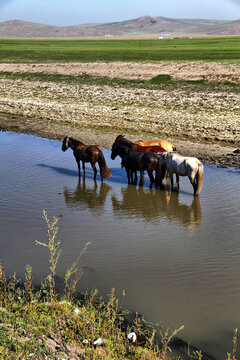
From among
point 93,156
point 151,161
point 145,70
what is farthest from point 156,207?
point 145,70

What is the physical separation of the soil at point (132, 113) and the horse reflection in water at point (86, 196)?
4823 mm

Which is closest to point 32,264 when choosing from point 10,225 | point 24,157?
point 10,225

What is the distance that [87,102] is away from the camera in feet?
94.2

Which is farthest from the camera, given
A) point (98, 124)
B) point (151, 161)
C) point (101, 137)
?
point (98, 124)

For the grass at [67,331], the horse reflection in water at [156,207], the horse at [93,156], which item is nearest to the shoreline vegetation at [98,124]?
the grass at [67,331]

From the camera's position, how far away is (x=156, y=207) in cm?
1188

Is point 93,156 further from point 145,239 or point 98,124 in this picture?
point 98,124

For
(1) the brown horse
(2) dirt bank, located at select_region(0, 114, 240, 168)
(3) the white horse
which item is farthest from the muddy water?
(2) dirt bank, located at select_region(0, 114, 240, 168)

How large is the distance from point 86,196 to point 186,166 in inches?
124

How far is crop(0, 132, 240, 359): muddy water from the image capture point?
6.84m

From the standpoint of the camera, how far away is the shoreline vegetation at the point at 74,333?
5246mm

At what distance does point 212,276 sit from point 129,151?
21.2 feet

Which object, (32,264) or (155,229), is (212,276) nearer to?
(155,229)

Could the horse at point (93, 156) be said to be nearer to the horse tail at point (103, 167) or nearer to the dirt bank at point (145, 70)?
the horse tail at point (103, 167)
